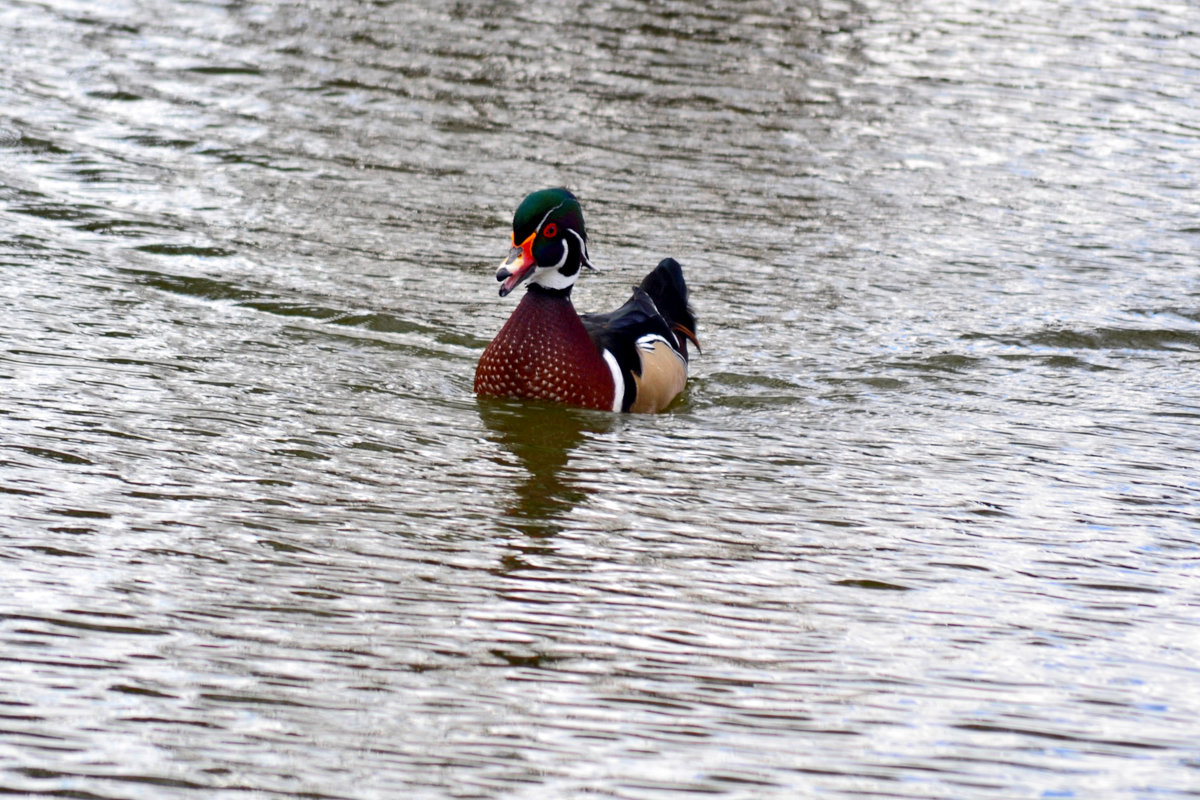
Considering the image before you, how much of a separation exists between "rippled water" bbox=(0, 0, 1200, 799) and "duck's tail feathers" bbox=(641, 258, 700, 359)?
12.8 inches

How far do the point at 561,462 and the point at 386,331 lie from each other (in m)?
2.51

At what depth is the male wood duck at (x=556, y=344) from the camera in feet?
28.1

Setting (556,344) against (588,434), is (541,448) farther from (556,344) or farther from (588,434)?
(556,344)

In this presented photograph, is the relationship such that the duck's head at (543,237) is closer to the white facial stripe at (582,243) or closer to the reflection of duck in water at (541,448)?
the white facial stripe at (582,243)

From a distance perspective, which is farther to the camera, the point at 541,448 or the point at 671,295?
the point at 671,295

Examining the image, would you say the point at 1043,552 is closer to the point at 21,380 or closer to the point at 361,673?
the point at 361,673

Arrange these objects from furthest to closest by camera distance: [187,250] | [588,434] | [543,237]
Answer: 1. [187,250]
2. [543,237]
3. [588,434]

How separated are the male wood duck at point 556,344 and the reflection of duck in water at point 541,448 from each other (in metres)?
0.11

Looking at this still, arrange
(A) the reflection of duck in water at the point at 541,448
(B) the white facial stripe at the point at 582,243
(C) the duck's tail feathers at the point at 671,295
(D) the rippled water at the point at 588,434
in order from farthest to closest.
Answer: (C) the duck's tail feathers at the point at 671,295
(B) the white facial stripe at the point at 582,243
(A) the reflection of duck in water at the point at 541,448
(D) the rippled water at the point at 588,434

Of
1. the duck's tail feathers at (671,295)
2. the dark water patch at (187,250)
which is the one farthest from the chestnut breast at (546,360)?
the dark water patch at (187,250)

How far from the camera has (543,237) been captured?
857 centimetres

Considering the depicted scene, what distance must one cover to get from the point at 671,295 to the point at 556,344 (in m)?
1.44

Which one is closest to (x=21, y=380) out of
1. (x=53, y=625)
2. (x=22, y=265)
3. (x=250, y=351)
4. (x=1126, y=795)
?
(x=250, y=351)

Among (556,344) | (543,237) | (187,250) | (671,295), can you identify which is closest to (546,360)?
(556,344)
